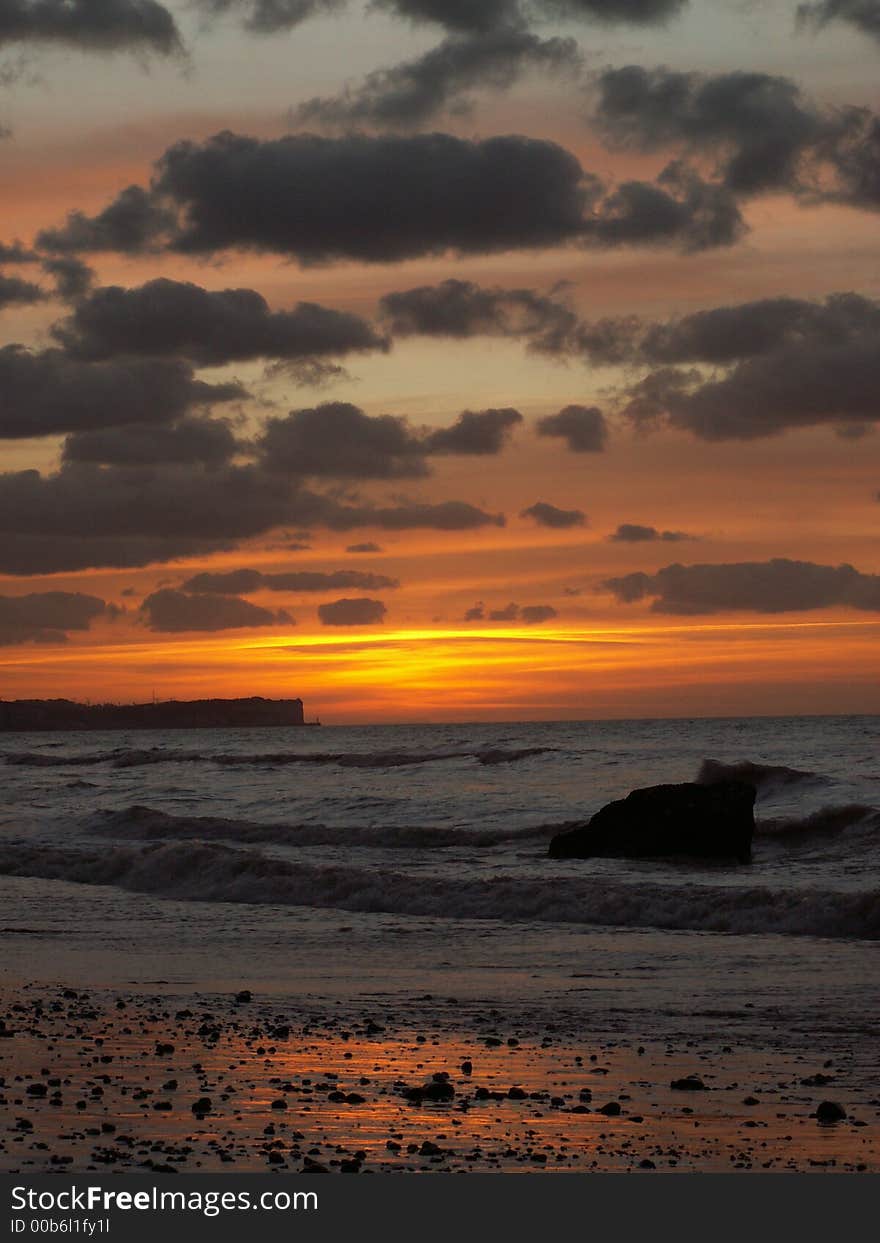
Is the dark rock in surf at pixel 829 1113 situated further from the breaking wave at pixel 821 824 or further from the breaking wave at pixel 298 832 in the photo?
the breaking wave at pixel 298 832

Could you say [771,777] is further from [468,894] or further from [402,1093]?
[402,1093]

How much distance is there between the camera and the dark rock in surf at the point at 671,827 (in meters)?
28.0

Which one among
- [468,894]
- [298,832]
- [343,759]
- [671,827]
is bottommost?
[343,759]

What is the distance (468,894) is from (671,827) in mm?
6137

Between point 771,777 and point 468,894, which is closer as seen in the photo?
point 468,894

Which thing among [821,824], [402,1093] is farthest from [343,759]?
[402,1093]

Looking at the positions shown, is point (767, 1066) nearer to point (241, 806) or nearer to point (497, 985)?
point (497, 985)

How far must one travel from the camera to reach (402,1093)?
10.5 meters

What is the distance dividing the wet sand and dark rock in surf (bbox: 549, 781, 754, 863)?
14067 mm

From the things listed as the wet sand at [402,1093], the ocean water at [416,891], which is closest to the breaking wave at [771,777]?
the ocean water at [416,891]

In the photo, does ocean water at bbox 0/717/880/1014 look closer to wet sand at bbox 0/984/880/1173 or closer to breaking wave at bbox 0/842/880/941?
breaking wave at bbox 0/842/880/941

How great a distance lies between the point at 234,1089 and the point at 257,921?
1136cm

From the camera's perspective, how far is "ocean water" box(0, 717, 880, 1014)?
1770cm

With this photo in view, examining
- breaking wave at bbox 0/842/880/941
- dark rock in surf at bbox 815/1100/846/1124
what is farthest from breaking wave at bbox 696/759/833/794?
dark rock in surf at bbox 815/1100/846/1124
